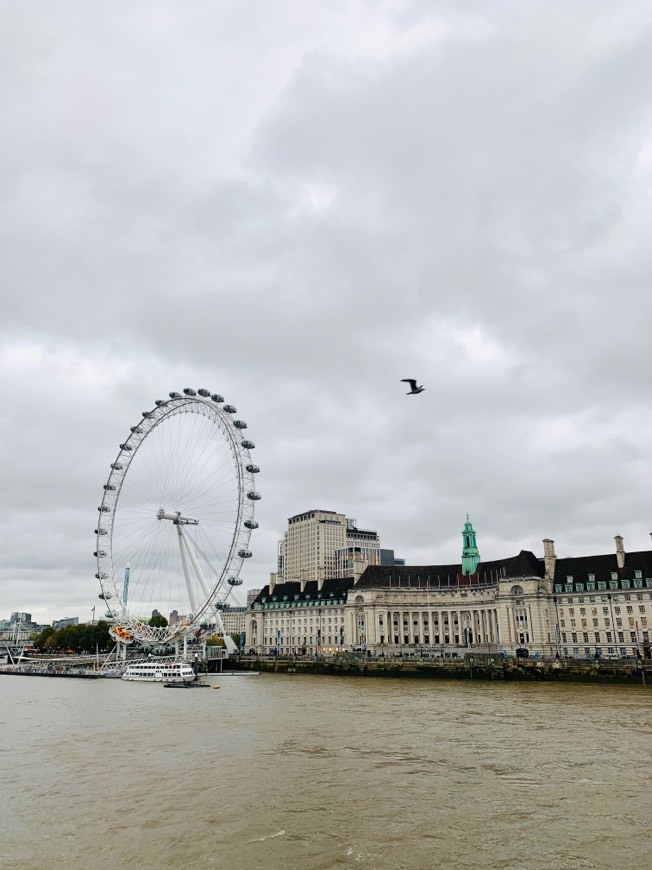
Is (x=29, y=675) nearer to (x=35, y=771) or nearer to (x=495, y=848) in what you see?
(x=35, y=771)

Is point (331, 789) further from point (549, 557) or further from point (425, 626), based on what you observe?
point (425, 626)

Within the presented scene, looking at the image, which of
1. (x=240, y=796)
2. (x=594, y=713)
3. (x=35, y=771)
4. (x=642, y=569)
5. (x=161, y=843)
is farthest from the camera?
(x=642, y=569)

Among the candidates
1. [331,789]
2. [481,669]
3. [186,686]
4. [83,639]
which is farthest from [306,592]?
[331,789]

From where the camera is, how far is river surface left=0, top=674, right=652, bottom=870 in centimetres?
2045

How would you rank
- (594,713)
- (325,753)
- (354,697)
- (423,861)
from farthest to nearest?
(354,697)
(594,713)
(325,753)
(423,861)

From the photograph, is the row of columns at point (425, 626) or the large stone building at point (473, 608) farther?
the row of columns at point (425, 626)

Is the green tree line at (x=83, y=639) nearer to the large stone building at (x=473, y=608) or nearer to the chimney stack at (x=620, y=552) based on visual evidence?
the large stone building at (x=473, y=608)

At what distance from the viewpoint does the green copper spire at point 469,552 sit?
147 metres

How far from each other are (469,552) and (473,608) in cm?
1724

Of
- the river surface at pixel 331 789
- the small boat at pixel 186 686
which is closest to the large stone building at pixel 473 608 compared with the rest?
the small boat at pixel 186 686

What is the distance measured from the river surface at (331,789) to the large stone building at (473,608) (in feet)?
212

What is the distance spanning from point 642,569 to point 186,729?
310 ft

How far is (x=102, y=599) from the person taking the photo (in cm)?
10738

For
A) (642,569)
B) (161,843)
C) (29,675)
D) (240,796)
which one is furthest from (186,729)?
(642,569)
